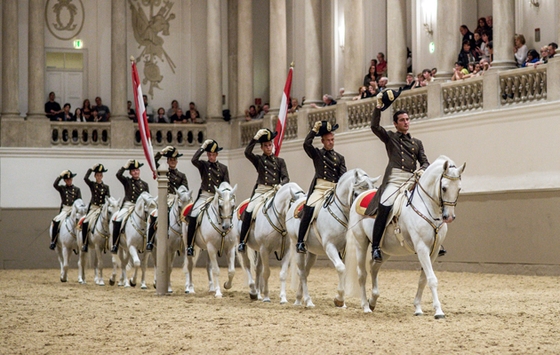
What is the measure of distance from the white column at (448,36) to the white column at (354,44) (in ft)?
11.5

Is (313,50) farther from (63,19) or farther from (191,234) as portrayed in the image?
(191,234)

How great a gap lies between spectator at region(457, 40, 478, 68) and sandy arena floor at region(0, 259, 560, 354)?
6914 mm

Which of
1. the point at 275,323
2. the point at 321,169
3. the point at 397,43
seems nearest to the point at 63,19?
the point at 397,43

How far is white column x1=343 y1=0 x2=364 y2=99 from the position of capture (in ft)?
81.2

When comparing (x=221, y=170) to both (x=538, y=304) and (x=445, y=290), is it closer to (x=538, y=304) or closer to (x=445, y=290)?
(x=445, y=290)

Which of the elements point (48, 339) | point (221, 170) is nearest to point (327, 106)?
point (221, 170)

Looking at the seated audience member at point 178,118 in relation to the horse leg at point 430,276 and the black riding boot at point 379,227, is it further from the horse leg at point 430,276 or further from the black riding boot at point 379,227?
the horse leg at point 430,276

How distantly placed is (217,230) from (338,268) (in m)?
3.55

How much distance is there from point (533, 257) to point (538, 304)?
20.7 feet

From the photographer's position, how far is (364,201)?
11102mm

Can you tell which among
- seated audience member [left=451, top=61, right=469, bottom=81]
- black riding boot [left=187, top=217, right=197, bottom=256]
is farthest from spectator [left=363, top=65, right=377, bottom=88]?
black riding boot [left=187, top=217, right=197, bottom=256]

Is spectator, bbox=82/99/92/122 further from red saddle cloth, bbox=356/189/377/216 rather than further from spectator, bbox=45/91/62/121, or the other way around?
red saddle cloth, bbox=356/189/377/216

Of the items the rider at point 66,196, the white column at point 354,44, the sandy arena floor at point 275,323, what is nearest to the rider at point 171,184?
the sandy arena floor at point 275,323

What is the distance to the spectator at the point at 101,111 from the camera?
92.7ft
